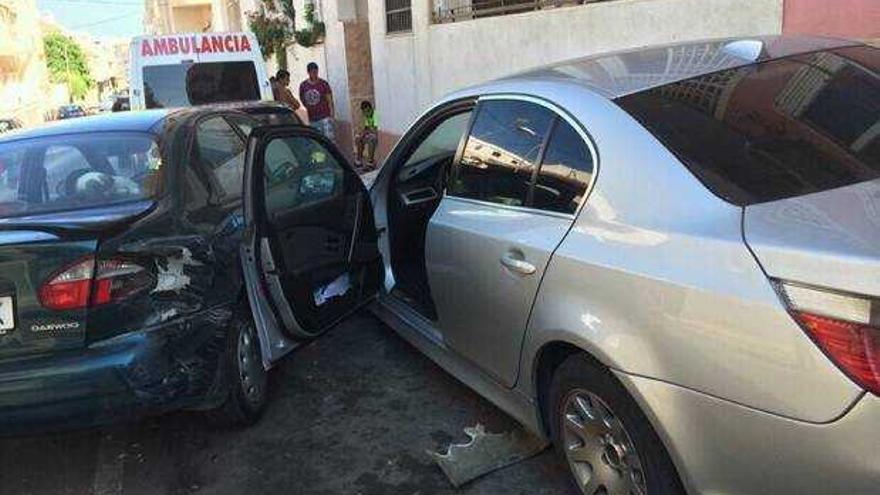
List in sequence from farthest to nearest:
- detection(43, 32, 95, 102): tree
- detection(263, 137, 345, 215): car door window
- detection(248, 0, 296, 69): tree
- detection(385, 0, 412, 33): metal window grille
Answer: detection(43, 32, 95, 102): tree < detection(248, 0, 296, 69): tree < detection(385, 0, 412, 33): metal window grille < detection(263, 137, 345, 215): car door window

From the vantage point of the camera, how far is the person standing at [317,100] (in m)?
12.3

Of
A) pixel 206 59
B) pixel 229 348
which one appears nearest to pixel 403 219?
pixel 229 348

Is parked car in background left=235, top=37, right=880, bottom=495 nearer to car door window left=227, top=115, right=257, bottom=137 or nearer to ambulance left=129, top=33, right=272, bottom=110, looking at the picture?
car door window left=227, top=115, right=257, bottom=137

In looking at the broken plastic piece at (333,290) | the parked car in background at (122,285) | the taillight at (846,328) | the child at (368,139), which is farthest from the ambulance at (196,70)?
the taillight at (846,328)

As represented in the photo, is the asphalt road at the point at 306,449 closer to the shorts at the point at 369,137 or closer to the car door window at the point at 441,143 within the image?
the car door window at the point at 441,143

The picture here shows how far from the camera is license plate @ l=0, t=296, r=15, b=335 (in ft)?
10.4

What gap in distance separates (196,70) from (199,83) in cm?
17

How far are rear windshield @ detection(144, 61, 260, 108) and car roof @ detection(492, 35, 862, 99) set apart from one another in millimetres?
7672

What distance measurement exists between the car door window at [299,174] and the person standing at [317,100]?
7.58 m

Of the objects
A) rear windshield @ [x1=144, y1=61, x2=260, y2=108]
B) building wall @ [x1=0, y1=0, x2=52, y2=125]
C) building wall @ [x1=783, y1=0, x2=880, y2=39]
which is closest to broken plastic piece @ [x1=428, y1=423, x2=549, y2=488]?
building wall @ [x1=783, y1=0, x2=880, y2=39]

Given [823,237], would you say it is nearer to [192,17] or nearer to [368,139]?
[368,139]

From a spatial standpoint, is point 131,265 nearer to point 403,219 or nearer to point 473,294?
point 473,294

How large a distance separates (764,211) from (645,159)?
43cm

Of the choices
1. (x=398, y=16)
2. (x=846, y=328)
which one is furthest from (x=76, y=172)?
(x=398, y=16)
